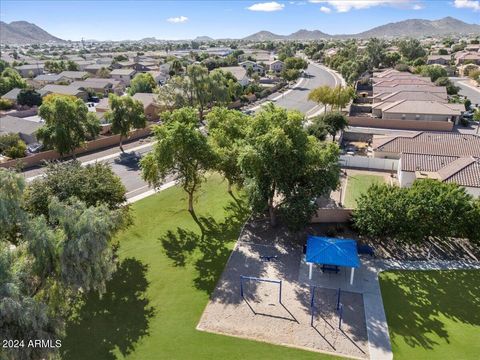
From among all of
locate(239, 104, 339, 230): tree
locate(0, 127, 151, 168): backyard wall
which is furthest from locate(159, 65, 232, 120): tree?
locate(239, 104, 339, 230): tree

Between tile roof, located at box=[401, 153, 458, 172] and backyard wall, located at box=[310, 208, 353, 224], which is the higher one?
tile roof, located at box=[401, 153, 458, 172]

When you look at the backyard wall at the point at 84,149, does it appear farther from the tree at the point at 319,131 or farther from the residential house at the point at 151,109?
the tree at the point at 319,131

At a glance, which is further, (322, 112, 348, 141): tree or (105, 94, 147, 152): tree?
(322, 112, 348, 141): tree

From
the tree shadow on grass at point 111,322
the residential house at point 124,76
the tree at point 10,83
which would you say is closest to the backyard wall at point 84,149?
the tree shadow on grass at point 111,322

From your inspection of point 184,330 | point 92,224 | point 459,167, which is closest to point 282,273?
point 184,330

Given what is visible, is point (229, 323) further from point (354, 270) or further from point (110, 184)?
point (110, 184)

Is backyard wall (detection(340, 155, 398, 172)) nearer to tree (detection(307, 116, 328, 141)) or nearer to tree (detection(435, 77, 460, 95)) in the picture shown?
tree (detection(307, 116, 328, 141))
